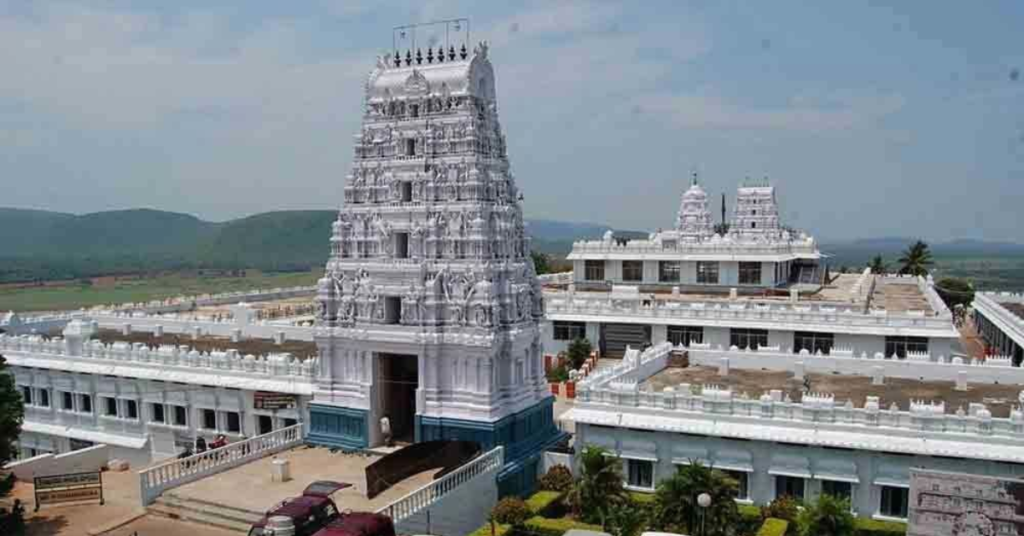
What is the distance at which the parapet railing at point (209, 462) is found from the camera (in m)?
29.5

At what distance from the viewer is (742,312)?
170ft

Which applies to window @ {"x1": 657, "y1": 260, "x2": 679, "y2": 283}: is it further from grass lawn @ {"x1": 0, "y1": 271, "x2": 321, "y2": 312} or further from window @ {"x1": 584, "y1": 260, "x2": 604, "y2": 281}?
grass lawn @ {"x1": 0, "y1": 271, "x2": 321, "y2": 312}

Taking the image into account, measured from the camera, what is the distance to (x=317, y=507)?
25609 millimetres

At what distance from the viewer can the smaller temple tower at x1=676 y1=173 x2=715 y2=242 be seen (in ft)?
305

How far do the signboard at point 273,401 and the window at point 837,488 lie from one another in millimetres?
23249

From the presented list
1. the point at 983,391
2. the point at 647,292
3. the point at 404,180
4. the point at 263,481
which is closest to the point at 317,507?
the point at 263,481

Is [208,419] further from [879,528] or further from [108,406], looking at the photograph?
[879,528]

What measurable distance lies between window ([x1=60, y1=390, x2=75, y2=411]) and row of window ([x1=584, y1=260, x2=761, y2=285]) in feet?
139

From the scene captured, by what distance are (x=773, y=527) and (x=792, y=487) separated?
10.8 feet

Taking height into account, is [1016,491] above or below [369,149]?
below

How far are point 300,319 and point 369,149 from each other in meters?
28.5

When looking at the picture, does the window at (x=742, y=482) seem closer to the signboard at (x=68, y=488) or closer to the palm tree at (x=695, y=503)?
the palm tree at (x=695, y=503)

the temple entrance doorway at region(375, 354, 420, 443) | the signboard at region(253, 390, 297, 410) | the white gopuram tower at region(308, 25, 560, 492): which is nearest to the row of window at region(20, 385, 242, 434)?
the signboard at region(253, 390, 297, 410)

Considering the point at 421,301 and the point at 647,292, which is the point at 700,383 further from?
A: the point at 647,292
